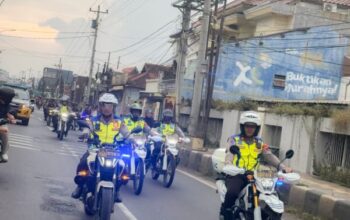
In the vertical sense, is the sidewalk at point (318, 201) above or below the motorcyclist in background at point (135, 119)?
below

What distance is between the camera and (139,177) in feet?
35.7

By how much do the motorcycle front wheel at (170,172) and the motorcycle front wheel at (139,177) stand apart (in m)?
1.36

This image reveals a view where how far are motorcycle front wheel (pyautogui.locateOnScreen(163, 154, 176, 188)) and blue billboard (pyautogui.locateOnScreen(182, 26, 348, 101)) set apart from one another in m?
20.9

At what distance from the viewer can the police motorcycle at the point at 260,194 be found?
604 cm

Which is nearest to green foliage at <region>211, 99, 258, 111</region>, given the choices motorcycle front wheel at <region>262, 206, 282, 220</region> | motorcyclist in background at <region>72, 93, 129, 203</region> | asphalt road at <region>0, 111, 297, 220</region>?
asphalt road at <region>0, 111, 297, 220</region>

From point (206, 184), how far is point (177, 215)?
5040 mm

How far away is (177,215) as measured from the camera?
905 centimetres

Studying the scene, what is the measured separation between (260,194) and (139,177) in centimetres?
495

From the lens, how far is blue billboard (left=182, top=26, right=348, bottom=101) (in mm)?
31859

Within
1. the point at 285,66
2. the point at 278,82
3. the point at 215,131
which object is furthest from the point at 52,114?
the point at 285,66

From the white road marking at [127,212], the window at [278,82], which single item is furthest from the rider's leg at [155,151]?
the window at [278,82]

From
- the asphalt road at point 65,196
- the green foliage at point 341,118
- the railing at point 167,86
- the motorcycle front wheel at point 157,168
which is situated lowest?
the asphalt road at point 65,196

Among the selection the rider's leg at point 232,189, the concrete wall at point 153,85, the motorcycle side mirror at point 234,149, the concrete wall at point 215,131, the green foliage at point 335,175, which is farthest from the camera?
the concrete wall at point 153,85

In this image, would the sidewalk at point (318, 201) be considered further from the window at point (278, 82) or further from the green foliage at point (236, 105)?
the window at point (278, 82)
